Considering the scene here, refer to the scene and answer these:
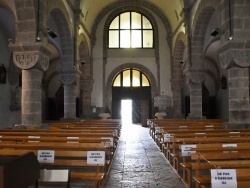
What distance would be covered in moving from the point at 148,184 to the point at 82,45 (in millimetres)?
13928

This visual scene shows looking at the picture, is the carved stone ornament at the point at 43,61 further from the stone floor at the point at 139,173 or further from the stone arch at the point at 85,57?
the stone arch at the point at 85,57

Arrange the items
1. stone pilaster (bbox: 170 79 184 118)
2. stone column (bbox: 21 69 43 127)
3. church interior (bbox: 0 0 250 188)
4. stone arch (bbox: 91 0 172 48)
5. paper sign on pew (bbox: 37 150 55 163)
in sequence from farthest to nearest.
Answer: stone arch (bbox: 91 0 172 48) < stone pilaster (bbox: 170 79 184 118) < stone column (bbox: 21 69 43 127) < church interior (bbox: 0 0 250 188) < paper sign on pew (bbox: 37 150 55 163)

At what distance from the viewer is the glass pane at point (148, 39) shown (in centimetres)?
2061

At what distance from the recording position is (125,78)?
816 inches

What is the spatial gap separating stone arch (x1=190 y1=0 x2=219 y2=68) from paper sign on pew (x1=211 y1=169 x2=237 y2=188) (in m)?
9.54

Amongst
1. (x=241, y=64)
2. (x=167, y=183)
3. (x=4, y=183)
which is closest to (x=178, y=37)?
(x=241, y=64)

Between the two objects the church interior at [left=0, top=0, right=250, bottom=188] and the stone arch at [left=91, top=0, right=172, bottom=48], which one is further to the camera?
the stone arch at [left=91, top=0, right=172, bottom=48]

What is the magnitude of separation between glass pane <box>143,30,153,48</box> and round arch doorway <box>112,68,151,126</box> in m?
1.92

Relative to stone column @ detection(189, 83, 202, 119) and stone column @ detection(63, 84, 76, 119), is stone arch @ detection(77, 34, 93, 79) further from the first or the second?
stone column @ detection(189, 83, 202, 119)

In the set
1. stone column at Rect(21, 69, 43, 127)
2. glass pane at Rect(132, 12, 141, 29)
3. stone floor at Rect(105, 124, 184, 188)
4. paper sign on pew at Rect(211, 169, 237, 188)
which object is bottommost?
stone floor at Rect(105, 124, 184, 188)

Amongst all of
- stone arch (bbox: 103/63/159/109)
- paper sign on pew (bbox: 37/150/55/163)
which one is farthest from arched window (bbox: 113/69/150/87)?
paper sign on pew (bbox: 37/150/55/163)

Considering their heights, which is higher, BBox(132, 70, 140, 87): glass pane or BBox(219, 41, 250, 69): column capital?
BBox(132, 70, 140, 87): glass pane

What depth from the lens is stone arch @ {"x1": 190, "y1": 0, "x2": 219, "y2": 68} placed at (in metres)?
12.0

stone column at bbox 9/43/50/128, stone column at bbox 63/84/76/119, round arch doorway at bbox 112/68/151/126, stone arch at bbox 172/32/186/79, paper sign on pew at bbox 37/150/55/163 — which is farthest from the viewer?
round arch doorway at bbox 112/68/151/126
